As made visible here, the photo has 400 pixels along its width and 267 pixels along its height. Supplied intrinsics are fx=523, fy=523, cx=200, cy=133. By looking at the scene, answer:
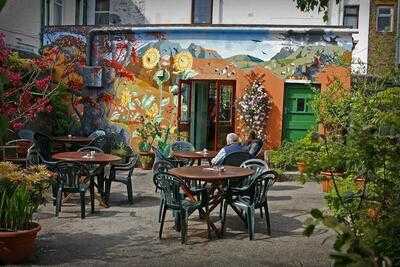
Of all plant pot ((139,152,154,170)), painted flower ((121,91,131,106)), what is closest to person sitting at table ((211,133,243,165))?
plant pot ((139,152,154,170))

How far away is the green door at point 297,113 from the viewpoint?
585 inches

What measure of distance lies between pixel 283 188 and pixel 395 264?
812 cm

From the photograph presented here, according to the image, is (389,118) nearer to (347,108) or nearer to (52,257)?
(52,257)

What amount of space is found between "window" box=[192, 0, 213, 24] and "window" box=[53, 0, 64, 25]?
5.50 metres

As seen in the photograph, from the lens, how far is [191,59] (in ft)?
50.0

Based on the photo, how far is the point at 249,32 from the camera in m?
14.8

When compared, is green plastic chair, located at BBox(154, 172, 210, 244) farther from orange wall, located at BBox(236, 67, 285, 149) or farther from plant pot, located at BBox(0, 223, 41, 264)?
orange wall, located at BBox(236, 67, 285, 149)

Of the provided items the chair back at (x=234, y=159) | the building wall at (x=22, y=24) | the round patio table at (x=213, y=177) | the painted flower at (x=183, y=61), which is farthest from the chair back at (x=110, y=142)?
the round patio table at (x=213, y=177)

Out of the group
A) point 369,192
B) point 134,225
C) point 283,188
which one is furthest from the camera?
point 283,188

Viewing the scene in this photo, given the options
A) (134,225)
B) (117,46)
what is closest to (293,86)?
(117,46)

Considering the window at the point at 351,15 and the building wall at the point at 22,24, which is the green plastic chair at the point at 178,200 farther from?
the window at the point at 351,15

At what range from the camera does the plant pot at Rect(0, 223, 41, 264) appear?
223 inches

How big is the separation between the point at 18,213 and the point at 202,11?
18.0 metres

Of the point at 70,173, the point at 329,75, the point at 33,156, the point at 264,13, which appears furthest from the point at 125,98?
the point at 264,13
